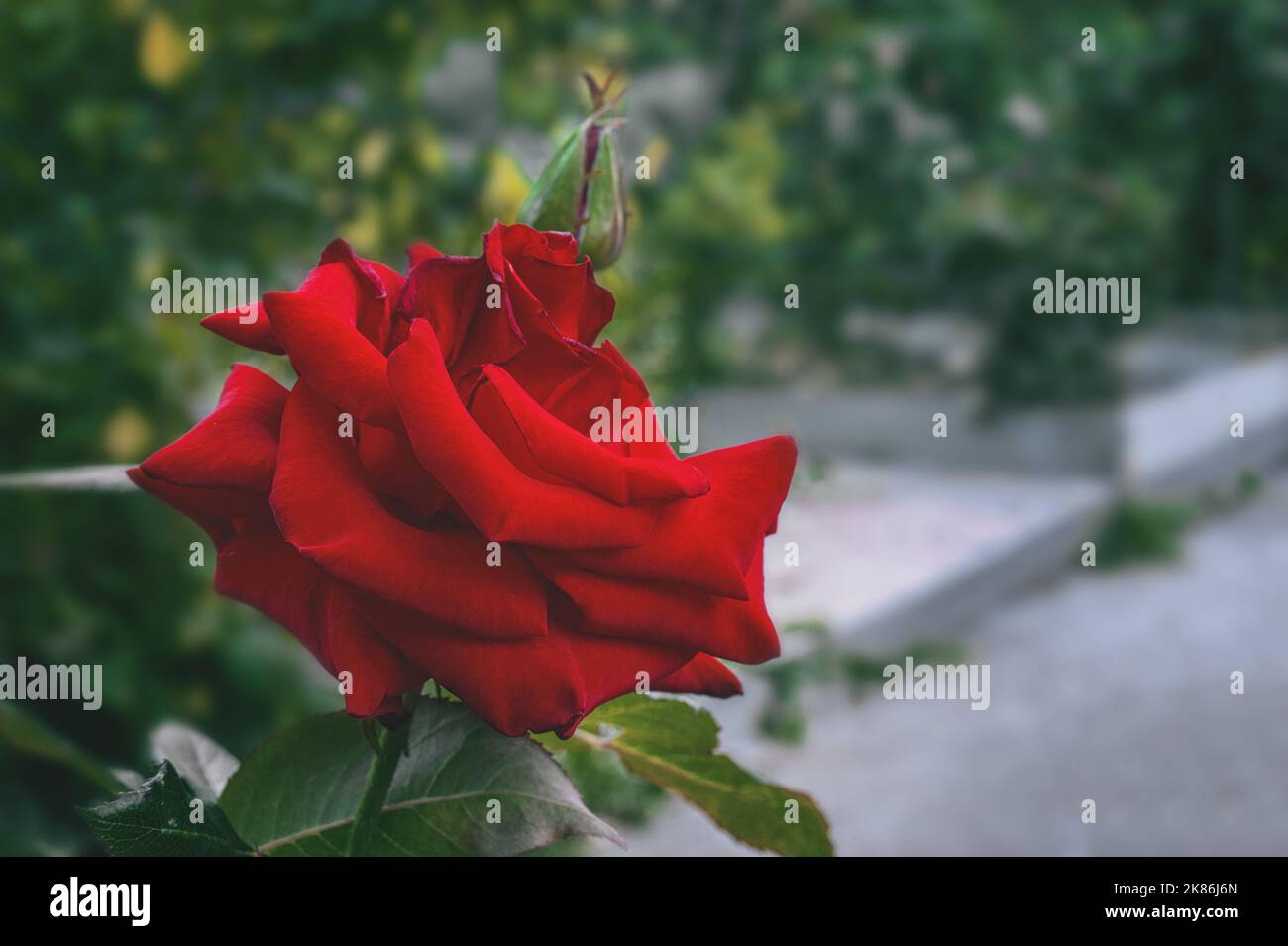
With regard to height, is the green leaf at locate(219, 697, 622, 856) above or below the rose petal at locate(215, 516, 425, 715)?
below

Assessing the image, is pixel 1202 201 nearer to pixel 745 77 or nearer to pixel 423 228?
pixel 745 77

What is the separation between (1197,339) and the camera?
372 cm

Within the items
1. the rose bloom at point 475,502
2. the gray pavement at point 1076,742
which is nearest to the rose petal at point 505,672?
the rose bloom at point 475,502

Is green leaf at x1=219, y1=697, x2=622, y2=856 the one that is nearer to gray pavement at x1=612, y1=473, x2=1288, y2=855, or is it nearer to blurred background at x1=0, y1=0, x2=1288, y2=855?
blurred background at x1=0, y1=0, x2=1288, y2=855

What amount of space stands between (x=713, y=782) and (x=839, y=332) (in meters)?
2.76

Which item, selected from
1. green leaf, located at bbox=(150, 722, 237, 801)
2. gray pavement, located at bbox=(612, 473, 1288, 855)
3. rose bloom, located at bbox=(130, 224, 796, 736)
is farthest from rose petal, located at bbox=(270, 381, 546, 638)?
gray pavement, located at bbox=(612, 473, 1288, 855)

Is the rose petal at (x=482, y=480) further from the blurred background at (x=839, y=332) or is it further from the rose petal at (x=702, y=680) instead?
the blurred background at (x=839, y=332)

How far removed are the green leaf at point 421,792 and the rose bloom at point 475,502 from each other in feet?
0.10

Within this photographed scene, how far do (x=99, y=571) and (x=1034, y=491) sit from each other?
2167 mm

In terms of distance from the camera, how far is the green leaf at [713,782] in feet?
0.92

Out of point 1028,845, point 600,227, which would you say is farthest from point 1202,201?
point 600,227

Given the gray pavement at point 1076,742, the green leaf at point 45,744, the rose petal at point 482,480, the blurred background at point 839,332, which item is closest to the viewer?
the rose petal at point 482,480

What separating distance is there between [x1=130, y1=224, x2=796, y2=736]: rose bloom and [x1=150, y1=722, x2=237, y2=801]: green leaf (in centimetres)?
8

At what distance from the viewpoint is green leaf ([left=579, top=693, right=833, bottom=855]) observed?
0.28m
